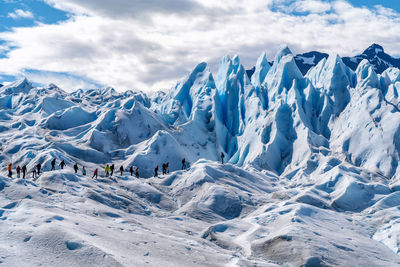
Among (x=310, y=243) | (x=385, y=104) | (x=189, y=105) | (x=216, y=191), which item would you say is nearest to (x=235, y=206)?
(x=216, y=191)

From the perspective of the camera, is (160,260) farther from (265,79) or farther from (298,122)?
(265,79)

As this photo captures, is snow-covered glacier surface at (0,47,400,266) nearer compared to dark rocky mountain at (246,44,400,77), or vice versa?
snow-covered glacier surface at (0,47,400,266)

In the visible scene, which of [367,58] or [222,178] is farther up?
[367,58]

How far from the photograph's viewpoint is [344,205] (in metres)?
34.7

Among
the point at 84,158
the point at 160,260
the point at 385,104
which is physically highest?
the point at 385,104

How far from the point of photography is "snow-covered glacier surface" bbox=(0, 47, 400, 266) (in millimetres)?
18500

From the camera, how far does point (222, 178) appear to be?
36.7 meters

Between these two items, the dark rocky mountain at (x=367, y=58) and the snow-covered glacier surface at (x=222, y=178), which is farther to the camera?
the dark rocky mountain at (x=367, y=58)

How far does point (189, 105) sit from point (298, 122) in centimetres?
2855

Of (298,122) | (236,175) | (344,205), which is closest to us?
(344,205)

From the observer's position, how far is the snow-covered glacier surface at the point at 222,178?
1850cm

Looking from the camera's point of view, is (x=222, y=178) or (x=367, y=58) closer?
(x=222, y=178)

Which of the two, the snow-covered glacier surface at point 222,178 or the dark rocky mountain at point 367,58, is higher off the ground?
the dark rocky mountain at point 367,58

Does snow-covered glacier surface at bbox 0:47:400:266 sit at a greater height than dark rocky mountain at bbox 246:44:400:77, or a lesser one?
lesser
